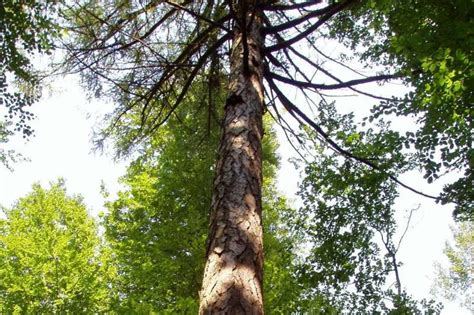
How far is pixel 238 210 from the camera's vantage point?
275cm

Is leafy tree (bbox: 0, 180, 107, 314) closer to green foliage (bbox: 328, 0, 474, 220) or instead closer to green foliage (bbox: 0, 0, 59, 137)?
green foliage (bbox: 0, 0, 59, 137)

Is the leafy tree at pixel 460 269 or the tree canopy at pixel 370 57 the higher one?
the leafy tree at pixel 460 269

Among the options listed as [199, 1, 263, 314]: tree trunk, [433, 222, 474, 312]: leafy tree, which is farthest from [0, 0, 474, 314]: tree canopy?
[433, 222, 474, 312]: leafy tree

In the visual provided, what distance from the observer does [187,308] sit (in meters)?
6.59

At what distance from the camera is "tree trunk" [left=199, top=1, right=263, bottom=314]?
2.24 metres

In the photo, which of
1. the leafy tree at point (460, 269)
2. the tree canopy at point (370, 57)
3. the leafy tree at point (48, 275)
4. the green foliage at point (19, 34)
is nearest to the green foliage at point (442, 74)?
the tree canopy at point (370, 57)

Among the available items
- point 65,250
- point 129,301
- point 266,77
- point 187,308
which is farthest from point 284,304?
point 65,250

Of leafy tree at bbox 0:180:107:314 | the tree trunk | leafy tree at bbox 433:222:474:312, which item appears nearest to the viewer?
the tree trunk

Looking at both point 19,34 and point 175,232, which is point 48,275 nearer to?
point 175,232

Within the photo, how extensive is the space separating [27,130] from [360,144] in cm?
410

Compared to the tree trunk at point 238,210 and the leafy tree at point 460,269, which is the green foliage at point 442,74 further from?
the leafy tree at point 460,269

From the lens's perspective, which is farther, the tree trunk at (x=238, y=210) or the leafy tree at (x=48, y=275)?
the leafy tree at (x=48, y=275)

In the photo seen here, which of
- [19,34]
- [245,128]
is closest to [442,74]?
[245,128]

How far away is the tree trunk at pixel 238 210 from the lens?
7.34 feet
